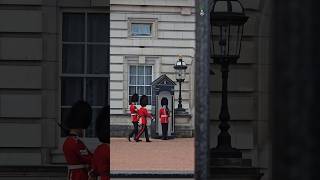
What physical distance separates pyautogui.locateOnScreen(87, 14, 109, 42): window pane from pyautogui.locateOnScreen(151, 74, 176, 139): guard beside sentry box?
2.32ft

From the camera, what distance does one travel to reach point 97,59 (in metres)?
3.75

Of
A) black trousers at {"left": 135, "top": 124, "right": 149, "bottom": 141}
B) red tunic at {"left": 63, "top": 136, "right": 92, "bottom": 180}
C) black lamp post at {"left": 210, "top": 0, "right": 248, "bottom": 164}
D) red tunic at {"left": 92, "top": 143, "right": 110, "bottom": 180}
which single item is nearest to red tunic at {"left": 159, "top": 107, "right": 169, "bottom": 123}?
→ black trousers at {"left": 135, "top": 124, "right": 149, "bottom": 141}

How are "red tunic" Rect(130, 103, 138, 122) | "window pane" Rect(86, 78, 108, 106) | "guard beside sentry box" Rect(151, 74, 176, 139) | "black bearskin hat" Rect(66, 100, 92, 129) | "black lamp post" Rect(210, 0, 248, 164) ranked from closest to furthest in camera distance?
"black lamp post" Rect(210, 0, 248, 164) < "guard beside sentry box" Rect(151, 74, 176, 139) < "red tunic" Rect(130, 103, 138, 122) < "black bearskin hat" Rect(66, 100, 92, 129) < "window pane" Rect(86, 78, 108, 106)

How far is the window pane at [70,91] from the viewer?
12.0 ft

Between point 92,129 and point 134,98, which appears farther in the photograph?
point 92,129

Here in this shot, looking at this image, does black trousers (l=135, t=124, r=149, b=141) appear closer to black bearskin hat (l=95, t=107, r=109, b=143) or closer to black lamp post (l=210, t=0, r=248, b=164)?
black bearskin hat (l=95, t=107, r=109, b=143)

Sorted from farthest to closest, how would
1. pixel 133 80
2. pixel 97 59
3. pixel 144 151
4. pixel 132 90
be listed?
pixel 97 59 → pixel 144 151 → pixel 133 80 → pixel 132 90

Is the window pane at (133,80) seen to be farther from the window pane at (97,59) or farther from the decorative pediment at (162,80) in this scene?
the window pane at (97,59)

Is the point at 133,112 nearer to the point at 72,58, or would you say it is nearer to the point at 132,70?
the point at 132,70

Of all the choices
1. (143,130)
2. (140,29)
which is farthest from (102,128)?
(140,29)

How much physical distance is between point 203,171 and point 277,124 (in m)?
1.55

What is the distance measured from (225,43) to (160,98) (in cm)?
119

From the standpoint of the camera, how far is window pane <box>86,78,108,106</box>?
3.64 meters

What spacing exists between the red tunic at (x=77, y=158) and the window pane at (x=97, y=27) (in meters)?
0.89
